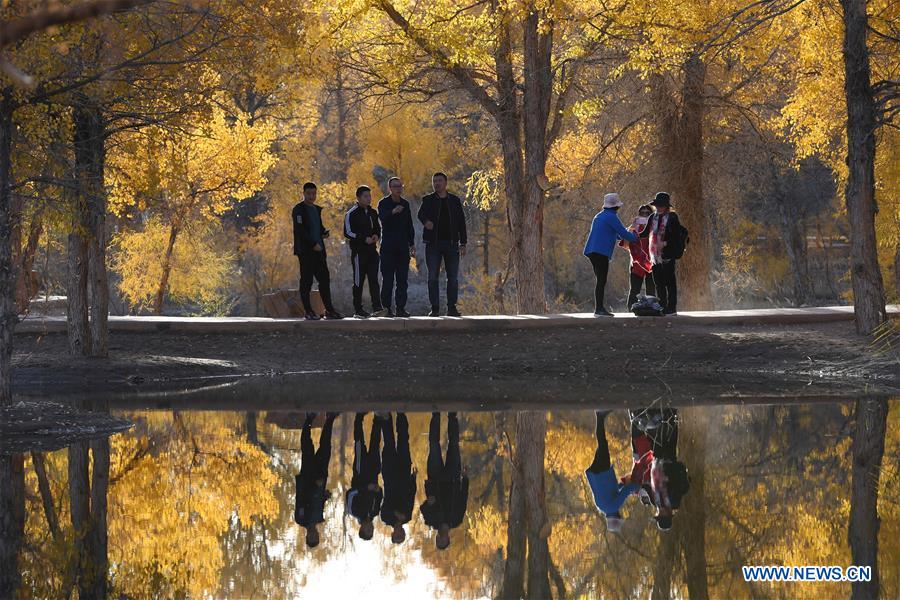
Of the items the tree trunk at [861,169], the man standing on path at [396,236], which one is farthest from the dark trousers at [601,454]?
the tree trunk at [861,169]

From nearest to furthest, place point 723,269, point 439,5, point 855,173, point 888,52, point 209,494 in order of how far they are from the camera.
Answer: point 209,494
point 855,173
point 888,52
point 439,5
point 723,269

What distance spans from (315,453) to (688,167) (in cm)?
1829

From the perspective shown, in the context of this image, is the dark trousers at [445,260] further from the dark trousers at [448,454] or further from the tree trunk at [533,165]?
the dark trousers at [448,454]

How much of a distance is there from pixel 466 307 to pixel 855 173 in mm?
23176

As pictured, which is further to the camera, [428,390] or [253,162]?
[253,162]

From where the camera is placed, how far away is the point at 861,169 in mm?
19328

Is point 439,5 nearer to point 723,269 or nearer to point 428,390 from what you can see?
point 428,390

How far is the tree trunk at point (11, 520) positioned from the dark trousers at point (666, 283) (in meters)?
11.3

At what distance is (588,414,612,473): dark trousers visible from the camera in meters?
10.1

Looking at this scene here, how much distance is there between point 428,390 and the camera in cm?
1661

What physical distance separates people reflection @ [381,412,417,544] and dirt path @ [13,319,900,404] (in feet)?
13.0

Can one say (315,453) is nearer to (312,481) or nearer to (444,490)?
(312,481)

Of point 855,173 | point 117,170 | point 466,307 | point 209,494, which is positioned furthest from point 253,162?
point 209,494

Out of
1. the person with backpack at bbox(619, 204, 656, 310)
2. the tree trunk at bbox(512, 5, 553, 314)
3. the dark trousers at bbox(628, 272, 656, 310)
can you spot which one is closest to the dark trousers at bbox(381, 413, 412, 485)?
the person with backpack at bbox(619, 204, 656, 310)
